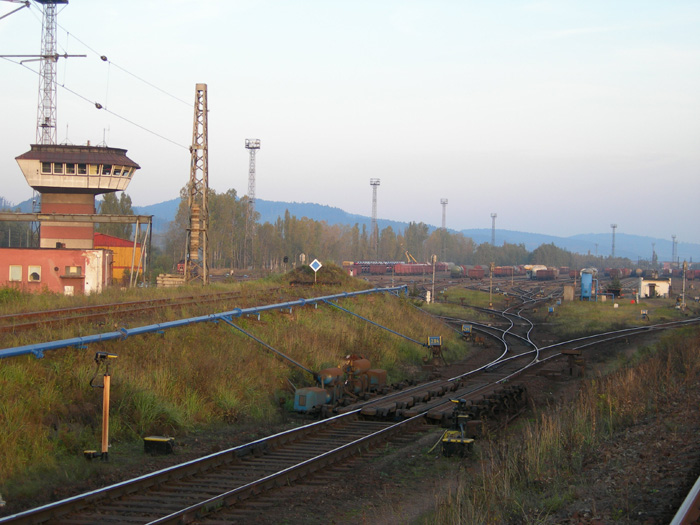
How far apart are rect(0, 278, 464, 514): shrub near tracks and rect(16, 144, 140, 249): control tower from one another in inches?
1194

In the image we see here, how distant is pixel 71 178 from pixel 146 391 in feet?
123

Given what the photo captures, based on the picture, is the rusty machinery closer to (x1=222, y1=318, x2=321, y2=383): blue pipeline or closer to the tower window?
(x1=222, y1=318, x2=321, y2=383): blue pipeline

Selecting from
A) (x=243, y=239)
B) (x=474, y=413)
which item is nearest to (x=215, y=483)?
(x=474, y=413)

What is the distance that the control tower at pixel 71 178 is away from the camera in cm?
4347

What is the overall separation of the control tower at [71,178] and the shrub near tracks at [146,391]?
3033 centimetres

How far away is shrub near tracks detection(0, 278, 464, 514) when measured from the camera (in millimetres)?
8166

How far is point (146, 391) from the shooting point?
34.6 feet

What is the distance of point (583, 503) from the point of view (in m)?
6.50

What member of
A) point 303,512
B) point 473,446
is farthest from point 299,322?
point 303,512

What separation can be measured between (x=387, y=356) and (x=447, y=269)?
100511 mm

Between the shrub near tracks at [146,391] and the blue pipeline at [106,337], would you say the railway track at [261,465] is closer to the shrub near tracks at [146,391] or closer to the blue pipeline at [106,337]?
the shrub near tracks at [146,391]

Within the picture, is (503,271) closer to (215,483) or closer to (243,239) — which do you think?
(243,239)

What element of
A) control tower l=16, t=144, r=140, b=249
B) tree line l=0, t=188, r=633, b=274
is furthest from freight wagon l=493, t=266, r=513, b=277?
control tower l=16, t=144, r=140, b=249

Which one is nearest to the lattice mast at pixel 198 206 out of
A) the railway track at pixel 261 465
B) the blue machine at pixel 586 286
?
the railway track at pixel 261 465
